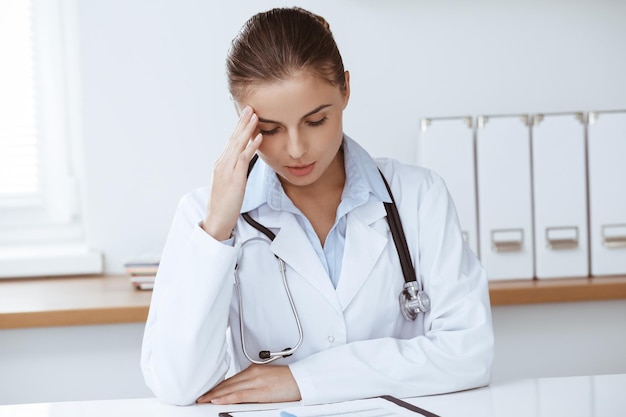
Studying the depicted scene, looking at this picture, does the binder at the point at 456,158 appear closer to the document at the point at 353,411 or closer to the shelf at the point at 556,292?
the shelf at the point at 556,292

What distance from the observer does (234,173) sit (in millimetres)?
1335

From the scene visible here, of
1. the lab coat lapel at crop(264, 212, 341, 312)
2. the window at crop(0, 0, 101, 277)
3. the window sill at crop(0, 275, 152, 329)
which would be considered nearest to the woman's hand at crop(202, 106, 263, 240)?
the lab coat lapel at crop(264, 212, 341, 312)

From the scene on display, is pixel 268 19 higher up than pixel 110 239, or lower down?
higher up

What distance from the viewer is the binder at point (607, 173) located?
216 cm

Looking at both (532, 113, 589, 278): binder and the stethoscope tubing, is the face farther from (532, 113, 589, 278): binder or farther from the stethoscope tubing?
(532, 113, 589, 278): binder

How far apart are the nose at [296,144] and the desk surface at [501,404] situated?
0.39 metres

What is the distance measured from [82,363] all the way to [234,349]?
80 cm

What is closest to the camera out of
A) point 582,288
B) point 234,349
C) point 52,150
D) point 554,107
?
point 234,349

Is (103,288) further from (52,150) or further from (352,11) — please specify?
(352,11)

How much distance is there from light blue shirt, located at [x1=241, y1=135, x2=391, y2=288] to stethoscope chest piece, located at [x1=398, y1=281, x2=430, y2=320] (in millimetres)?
120

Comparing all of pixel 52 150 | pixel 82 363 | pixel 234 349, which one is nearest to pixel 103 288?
pixel 82 363

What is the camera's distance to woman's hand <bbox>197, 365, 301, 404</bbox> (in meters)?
1.24

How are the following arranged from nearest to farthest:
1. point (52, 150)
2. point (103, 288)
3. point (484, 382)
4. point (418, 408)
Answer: point (418, 408) → point (484, 382) → point (103, 288) → point (52, 150)

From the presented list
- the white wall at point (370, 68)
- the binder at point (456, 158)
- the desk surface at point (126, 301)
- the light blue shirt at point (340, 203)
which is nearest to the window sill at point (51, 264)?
the white wall at point (370, 68)
